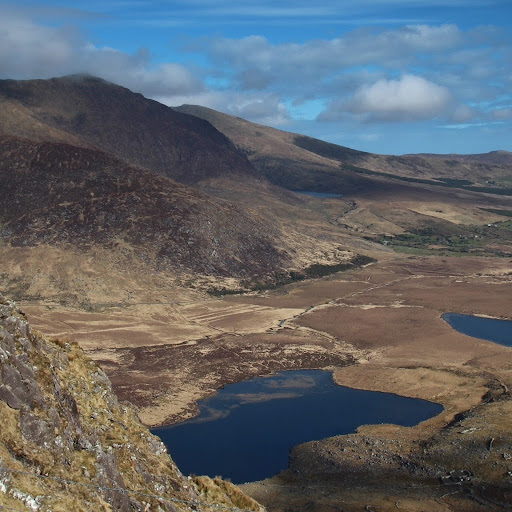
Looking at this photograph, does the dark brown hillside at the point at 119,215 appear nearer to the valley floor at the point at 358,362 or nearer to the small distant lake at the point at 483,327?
the valley floor at the point at 358,362

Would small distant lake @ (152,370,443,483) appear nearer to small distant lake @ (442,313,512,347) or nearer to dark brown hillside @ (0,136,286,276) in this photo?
small distant lake @ (442,313,512,347)

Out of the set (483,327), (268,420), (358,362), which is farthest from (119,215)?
(268,420)

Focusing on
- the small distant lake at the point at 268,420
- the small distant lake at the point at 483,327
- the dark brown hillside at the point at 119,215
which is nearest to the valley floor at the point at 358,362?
the small distant lake at the point at 268,420

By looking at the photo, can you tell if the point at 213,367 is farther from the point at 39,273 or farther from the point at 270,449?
the point at 39,273

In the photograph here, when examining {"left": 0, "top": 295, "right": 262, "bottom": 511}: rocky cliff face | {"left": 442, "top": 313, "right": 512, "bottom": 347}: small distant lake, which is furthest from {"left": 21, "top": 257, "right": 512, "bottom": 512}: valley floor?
{"left": 0, "top": 295, "right": 262, "bottom": 511}: rocky cliff face

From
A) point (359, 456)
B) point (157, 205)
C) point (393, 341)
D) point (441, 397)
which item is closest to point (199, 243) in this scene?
point (157, 205)
